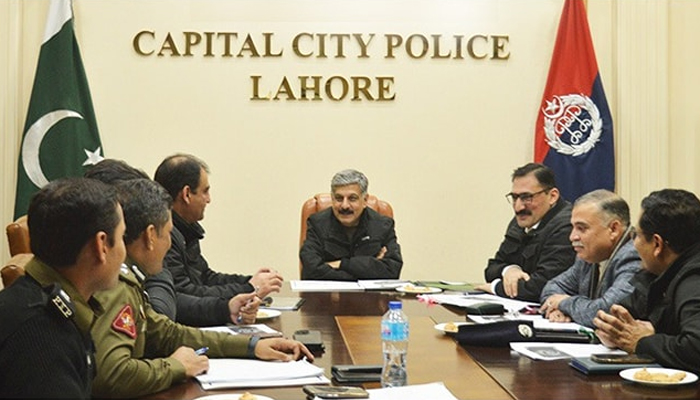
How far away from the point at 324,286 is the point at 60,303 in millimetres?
3091

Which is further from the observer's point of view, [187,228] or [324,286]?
[324,286]

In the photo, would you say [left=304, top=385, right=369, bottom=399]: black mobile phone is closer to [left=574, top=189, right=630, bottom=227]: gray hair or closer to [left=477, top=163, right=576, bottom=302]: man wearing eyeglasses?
[left=574, top=189, right=630, bottom=227]: gray hair

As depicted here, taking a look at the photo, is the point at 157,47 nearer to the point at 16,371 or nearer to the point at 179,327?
the point at 179,327

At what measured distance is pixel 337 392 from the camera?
7.51 ft

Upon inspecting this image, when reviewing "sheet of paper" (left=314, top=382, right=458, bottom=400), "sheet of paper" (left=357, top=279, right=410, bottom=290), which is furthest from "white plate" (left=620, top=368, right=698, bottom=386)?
"sheet of paper" (left=357, top=279, right=410, bottom=290)

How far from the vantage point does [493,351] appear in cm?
301

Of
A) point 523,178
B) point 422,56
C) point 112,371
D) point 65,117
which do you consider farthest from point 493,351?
point 65,117

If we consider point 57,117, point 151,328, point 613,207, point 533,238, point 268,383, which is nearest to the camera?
point 268,383

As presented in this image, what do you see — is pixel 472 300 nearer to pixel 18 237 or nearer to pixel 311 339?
pixel 311 339

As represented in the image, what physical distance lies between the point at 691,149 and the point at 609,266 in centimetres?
304

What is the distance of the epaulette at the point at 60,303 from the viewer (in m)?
1.87

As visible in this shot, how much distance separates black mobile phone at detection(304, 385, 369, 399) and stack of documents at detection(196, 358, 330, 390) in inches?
5.3

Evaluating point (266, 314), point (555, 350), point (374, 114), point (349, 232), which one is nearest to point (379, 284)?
point (349, 232)

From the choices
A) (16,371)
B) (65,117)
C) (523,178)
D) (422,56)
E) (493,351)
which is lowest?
(493,351)
